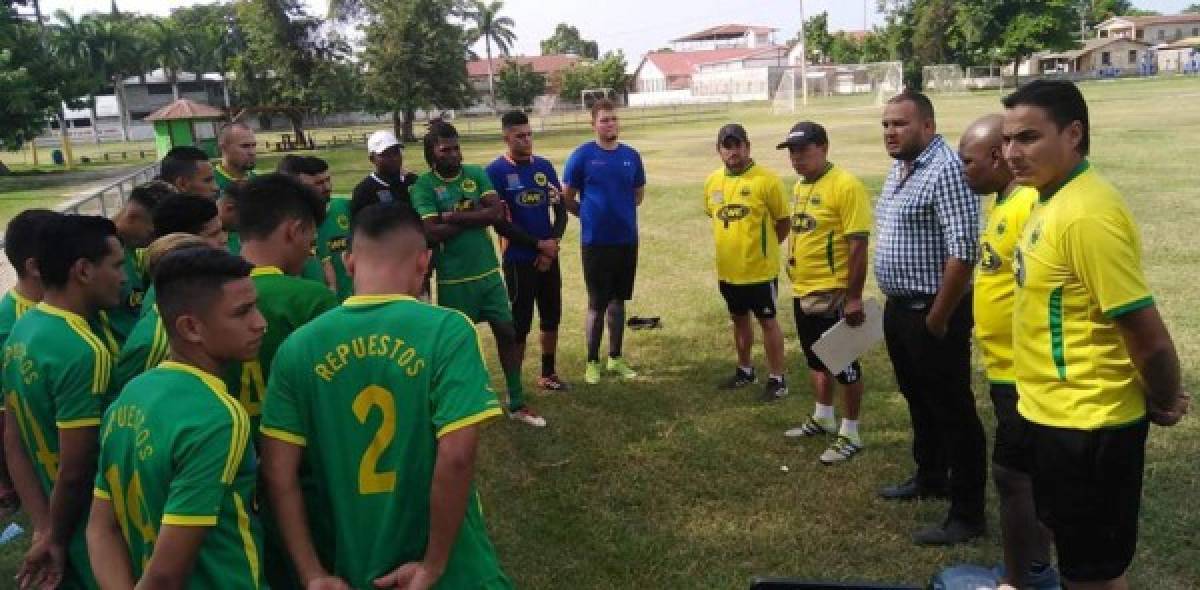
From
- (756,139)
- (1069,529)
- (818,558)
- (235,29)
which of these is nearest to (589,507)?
(818,558)

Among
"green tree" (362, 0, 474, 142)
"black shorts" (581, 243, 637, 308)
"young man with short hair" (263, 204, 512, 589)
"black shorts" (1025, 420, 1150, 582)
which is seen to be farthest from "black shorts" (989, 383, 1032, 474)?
"green tree" (362, 0, 474, 142)

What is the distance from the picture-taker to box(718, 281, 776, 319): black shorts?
6414 millimetres

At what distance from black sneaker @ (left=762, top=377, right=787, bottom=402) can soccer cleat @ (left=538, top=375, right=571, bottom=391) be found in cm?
164

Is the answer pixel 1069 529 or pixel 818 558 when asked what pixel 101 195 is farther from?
pixel 1069 529

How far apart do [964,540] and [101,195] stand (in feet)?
43.1

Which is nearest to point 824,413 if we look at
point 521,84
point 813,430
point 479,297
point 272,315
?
point 813,430

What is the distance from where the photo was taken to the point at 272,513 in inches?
93.7

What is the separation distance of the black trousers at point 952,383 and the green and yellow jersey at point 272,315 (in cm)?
294

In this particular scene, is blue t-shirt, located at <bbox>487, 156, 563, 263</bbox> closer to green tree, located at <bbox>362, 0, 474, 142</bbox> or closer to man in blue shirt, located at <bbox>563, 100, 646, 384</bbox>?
man in blue shirt, located at <bbox>563, 100, 646, 384</bbox>

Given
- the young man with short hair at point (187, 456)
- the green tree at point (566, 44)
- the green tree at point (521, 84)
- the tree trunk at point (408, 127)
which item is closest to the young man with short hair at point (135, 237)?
the young man with short hair at point (187, 456)

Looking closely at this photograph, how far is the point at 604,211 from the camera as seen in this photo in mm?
6926

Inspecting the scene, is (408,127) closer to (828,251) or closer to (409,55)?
(409,55)

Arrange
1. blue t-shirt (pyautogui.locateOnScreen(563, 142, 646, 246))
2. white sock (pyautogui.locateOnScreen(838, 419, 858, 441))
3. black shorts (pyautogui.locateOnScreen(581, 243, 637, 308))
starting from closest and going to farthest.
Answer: white sock (pyautogui.locateOnScreen(838, 419, 858, 441))
blue t-shirt (pyautogui.locateOnScreen(563, 142, 646, 246))
black shorts (pyautogui.locateOnScreen(581, 243, 637, 308))

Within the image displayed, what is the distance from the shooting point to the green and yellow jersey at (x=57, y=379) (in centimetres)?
269
